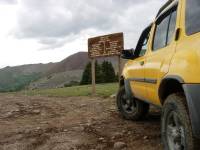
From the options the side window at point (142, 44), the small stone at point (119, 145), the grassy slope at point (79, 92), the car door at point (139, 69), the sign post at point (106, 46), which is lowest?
the small stone at point (119, 145)

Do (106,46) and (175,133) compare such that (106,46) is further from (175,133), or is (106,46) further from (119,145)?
(175,133)

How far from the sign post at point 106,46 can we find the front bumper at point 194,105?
10088 mm

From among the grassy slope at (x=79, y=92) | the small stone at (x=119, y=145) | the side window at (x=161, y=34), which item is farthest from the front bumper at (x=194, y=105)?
the grassy slope at (x=79, y=92)

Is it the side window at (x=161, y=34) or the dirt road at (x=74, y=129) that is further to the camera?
the dirt road at (x=74, y=129)

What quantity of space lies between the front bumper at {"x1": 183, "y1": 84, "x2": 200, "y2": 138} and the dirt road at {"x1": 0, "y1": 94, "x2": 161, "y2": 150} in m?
1.86

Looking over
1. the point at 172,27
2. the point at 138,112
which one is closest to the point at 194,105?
the point at 172,27

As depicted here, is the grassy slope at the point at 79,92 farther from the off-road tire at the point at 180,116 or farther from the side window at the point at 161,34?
the off-road tire at the point at 180,116

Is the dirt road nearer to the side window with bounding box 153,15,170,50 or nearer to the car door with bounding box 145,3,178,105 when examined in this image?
the car door with bounding box 145,3,178,105

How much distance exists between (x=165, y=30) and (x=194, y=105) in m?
1.89

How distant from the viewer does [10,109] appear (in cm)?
1039

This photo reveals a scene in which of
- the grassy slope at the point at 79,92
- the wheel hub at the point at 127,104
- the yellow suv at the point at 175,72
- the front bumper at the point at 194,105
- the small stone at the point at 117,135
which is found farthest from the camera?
the grassy slope at the point at 79,92

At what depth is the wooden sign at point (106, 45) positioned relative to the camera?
47.1 feet

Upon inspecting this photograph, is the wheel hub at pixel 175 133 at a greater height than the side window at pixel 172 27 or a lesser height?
lesser

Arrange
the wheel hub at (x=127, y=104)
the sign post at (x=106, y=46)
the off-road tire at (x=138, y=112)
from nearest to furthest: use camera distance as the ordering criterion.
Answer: the off-road tire at (x=138, y=112), the wheel hub at (x=127, y=104), the sign post at (x=106, y=46)
